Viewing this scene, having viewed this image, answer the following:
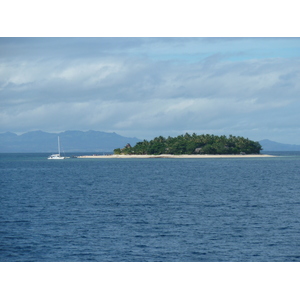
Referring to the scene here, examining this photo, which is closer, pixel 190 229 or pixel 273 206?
pixel 190 229

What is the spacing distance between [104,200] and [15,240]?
82.0 ft

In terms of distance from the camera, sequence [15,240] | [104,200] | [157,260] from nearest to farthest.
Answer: [157,260], [15,240], [104,200]

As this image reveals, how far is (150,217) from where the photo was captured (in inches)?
1799

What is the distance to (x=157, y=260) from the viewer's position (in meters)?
30.2
